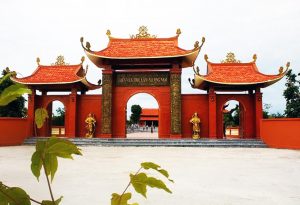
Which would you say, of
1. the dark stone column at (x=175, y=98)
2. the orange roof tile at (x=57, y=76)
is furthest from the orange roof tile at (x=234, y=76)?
the orange roof tile at (x=57, y=76)

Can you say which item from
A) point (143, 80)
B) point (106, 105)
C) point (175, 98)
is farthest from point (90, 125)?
point (175, 98)

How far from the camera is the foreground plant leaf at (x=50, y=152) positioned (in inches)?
21.5

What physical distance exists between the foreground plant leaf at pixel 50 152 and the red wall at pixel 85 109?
15.0 meters

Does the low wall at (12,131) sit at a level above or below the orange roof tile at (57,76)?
below

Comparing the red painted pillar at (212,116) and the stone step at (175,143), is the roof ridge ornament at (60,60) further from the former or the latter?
Answer: the red painted pillar at (212,116)

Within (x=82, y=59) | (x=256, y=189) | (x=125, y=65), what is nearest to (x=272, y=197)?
(x=256, y=189)

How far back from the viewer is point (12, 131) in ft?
46.8

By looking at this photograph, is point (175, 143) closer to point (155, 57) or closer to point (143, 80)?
point (143, 80)

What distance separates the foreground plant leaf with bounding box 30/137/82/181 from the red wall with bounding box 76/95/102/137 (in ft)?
49.1

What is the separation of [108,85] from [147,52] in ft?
8.21

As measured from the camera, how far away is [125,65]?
49.8 ft

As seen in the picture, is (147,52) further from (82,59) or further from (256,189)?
(256,189)

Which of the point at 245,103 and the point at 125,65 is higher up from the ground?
the point at 125,65

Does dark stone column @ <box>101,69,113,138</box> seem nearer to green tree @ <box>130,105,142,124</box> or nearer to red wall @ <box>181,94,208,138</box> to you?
red wall @ <box>181,94,208,138</box>
